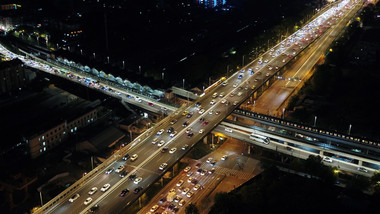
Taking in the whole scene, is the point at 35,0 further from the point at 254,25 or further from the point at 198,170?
the point at 198,170

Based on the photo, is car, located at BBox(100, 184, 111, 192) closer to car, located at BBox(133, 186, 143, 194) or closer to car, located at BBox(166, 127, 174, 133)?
car, located at BBox(133, 186, 143, 194)

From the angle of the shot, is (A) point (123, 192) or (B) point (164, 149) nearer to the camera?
(A) point (123, 192)

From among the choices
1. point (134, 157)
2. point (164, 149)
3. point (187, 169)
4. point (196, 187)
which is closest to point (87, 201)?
point (134, 157)

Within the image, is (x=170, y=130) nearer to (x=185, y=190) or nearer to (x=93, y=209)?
(x=185, y=190)

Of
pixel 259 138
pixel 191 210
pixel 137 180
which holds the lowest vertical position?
pixel 191 210

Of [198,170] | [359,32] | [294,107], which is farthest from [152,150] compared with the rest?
[359,32]

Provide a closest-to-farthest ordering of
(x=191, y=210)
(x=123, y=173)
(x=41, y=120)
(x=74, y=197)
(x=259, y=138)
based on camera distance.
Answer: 1. (x=74, y=197)
2. (x=191, y=210)
3. (x=123, y=173)
4. (x=259, y=138)
5. (x=41, y=120)

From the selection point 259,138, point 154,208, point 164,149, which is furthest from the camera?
point 259,138

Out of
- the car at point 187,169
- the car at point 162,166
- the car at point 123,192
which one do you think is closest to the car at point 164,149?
the car at point 162,166

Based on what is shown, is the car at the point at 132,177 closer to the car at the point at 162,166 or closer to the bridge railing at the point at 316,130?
the car at the point at 162,166
